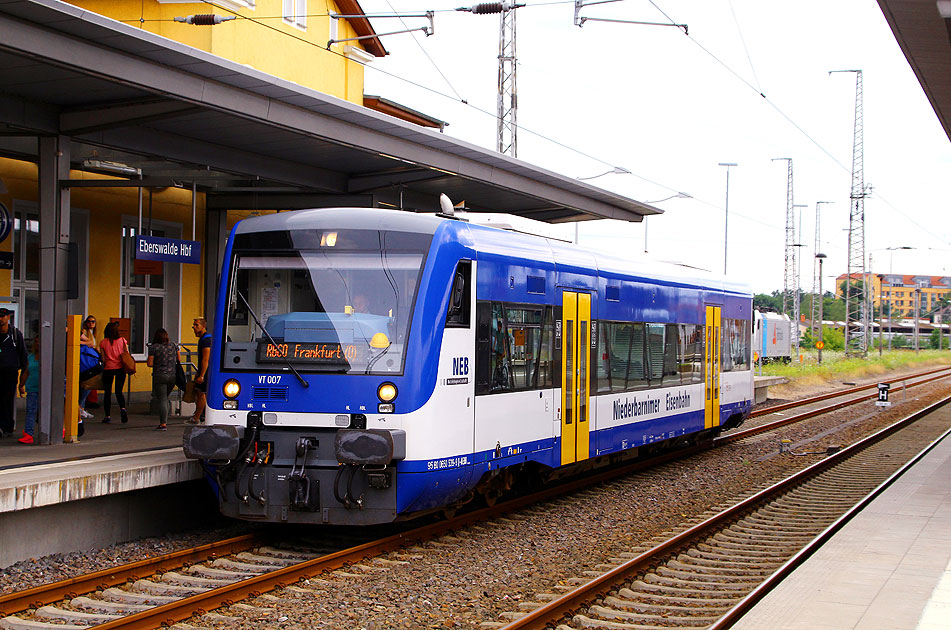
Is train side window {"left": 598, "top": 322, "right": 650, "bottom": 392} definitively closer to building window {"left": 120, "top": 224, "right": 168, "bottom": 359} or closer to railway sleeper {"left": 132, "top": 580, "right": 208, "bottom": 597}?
railway sleeper {"left": 132, "top": 580, "right": 208, "bottom": 597}

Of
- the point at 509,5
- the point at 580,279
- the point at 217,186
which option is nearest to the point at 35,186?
the point at 217,186

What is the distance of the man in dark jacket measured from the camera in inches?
466

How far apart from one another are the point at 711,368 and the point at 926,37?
6.95 meters

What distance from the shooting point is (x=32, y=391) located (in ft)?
38.3

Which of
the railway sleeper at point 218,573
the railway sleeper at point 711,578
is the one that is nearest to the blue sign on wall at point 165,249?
the railway sleeper at point 218,573

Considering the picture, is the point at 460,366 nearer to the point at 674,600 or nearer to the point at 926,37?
the point at 674,600

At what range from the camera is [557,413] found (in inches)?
457

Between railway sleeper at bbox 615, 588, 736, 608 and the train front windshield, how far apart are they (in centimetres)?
265

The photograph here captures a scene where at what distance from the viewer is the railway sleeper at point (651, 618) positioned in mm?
7418

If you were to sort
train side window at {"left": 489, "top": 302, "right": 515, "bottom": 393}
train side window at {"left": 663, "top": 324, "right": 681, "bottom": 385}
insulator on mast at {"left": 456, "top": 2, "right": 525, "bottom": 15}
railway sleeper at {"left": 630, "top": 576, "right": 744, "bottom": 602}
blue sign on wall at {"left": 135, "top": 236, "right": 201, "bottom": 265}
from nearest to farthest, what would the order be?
1. railway sleeper at {"left": 630, "top": 576, "right": 744, "bottom": 602}
2. train side window at {"left": 489, "top": 302, "right": 515, "bottom": 393}
3. blue sign on wall at {"left": 135, "top": 236, "right": 201, "bottom": 265}
4. train side window at {"left": 663, "top": 324, "right": 681, "bottom": 385}
5. insulator on mast at {"left": 456, "top": 2, "right": 525, "bottom": 15}

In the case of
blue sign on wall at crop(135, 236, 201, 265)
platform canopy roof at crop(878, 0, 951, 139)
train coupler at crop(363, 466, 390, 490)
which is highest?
platform canopy roof at crop(878, 0, 951, 139)

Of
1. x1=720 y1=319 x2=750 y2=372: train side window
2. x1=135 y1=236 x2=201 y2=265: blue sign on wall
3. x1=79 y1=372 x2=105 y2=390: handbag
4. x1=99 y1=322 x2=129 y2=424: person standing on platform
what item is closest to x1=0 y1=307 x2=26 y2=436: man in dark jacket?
x1=79 y1=372 x2=105 y2=390: handbag

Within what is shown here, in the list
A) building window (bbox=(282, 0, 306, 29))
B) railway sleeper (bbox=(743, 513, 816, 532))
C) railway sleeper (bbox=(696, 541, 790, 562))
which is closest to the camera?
railway sleeper (bbox=(696, 541, 790, 562))

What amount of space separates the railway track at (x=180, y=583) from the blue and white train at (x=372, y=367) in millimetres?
360
